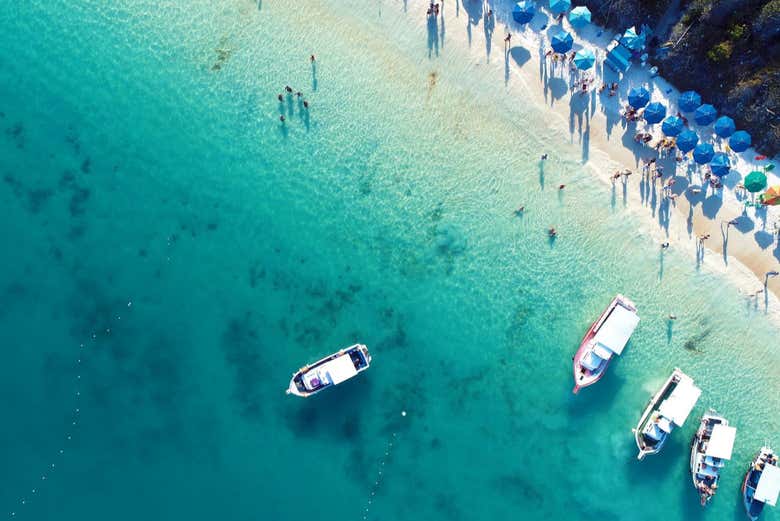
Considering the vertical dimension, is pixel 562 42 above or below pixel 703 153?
above

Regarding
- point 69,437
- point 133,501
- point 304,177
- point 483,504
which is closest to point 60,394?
point 69,437

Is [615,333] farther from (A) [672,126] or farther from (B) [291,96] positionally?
(B) [291,96]

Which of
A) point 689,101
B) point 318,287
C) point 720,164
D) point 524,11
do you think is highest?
point 524,11

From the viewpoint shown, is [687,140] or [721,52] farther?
[687,140]

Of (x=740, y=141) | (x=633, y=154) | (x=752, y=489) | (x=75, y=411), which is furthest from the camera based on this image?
(x=75, y=411)

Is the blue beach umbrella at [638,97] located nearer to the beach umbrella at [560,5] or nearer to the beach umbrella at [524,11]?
the beach umbrella at [560,5]

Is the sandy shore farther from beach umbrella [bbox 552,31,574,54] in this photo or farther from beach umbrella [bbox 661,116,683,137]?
beach umbrella [bbox 552,31,574,54]

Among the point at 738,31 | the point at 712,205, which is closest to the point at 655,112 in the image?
the point at 738,31

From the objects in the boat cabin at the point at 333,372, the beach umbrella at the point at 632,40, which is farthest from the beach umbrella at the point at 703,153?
the boat cabin at the point at 333,372

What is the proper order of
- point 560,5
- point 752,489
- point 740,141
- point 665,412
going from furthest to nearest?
point 752,489
point 560,5
point 665,412
point 740,141
